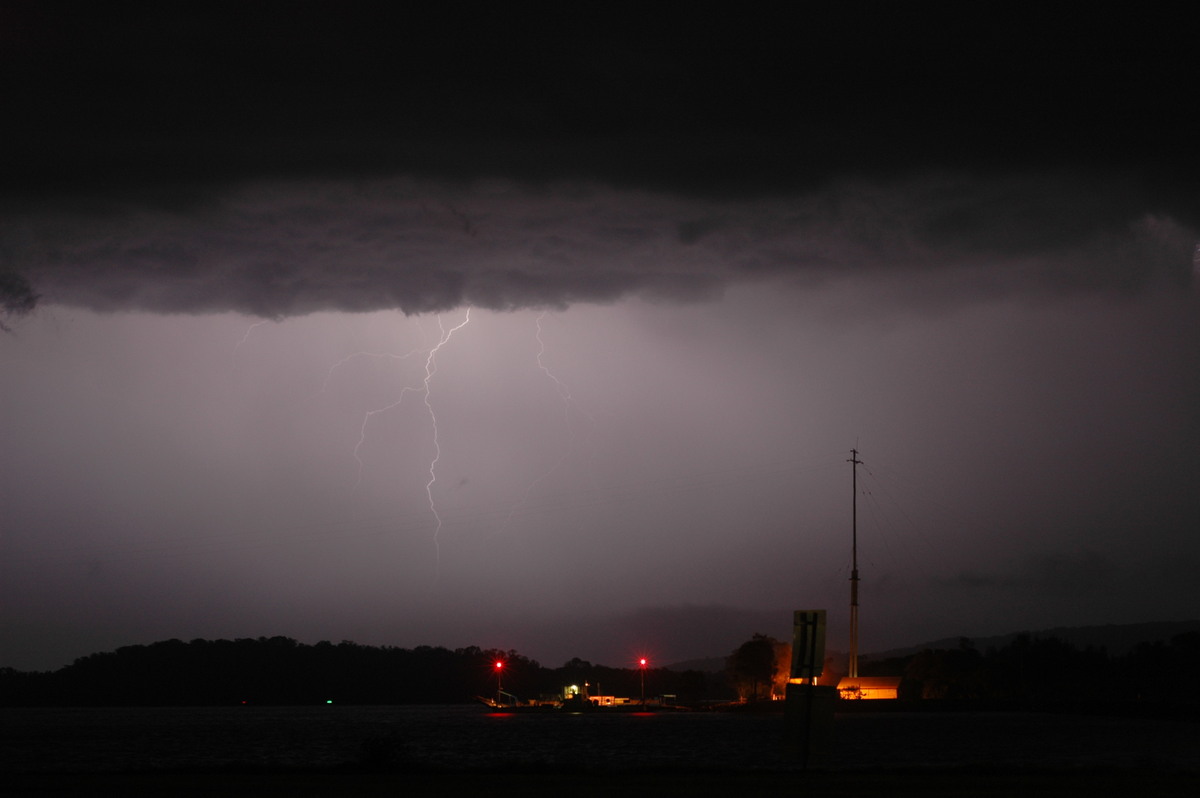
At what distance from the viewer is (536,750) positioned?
83625 millimetres

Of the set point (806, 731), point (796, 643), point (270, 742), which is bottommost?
point (270, 742)

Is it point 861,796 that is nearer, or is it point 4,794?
point 861,796

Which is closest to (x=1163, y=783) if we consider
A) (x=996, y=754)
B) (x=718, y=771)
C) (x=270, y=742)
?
(x=718, y=771)

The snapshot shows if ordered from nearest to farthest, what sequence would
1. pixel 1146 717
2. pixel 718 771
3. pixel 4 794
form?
1. pixel 4 794
2. pixel 718 771
3. pixel 1146 717

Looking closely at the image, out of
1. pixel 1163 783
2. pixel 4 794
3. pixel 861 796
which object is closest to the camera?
pixel 861 796

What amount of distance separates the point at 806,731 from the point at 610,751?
58390 mm

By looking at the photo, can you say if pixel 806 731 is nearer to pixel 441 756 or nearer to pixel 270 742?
pixel 441 756

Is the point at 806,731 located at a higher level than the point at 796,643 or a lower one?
lower

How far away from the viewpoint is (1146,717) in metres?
171

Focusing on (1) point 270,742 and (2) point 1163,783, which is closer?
(2) point 1163,783

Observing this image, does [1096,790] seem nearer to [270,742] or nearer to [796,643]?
[796,643]

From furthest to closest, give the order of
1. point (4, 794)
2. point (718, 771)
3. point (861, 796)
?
point (718, 771) < point (4, 794) < point (861, 796)

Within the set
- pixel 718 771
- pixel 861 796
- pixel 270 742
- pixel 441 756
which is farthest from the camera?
pixel 270 742

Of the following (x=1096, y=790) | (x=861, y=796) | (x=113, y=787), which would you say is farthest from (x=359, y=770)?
(x=1096, y=790)
